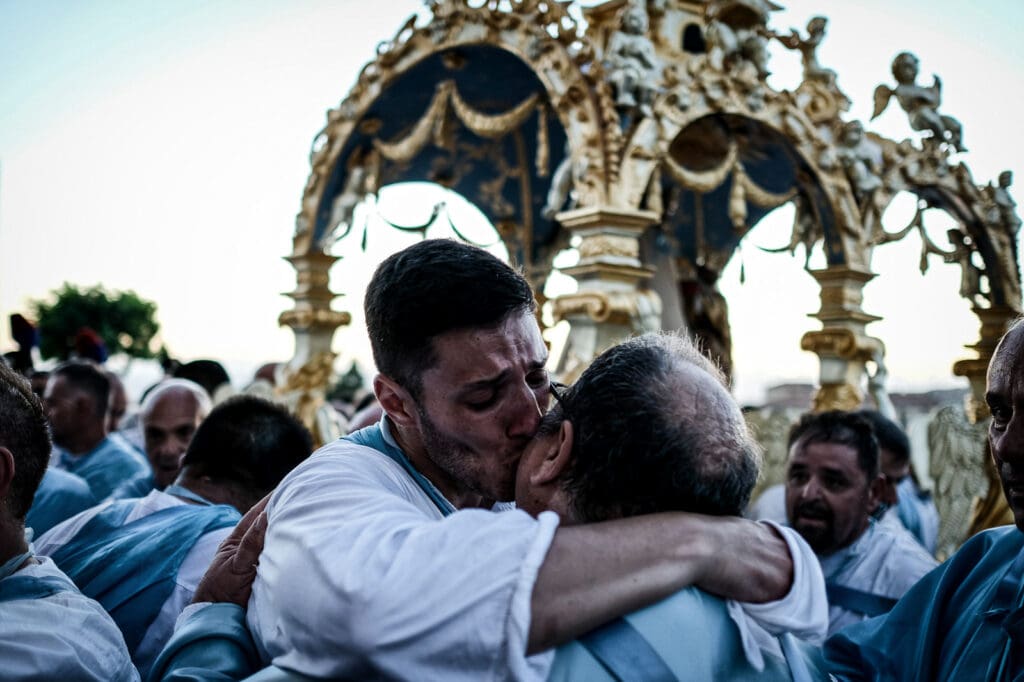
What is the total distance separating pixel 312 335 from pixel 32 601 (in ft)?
19.3

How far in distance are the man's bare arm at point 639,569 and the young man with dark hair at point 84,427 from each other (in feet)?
15.8

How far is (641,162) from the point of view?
6.65 m

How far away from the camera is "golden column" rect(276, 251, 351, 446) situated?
7773 mm

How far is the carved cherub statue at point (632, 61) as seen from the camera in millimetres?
6551

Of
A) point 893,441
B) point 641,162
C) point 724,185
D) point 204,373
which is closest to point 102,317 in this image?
point 204,373

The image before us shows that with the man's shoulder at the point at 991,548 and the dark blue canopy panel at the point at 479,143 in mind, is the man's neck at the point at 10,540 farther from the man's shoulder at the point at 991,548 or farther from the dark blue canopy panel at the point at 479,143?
the dark blue canopy panel at the point at 479,143

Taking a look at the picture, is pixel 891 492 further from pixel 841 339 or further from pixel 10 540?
pixel 10 540

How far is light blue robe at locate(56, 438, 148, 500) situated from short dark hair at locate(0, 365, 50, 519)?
11.8 ft

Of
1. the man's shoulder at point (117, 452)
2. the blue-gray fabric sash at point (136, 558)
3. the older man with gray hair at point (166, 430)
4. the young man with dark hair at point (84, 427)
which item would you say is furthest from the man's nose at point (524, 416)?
the man's shoulder at point (117, 452)


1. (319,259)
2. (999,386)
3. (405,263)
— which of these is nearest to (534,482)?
(405,263)

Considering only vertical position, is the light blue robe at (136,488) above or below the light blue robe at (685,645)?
below

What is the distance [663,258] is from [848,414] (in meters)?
4.54

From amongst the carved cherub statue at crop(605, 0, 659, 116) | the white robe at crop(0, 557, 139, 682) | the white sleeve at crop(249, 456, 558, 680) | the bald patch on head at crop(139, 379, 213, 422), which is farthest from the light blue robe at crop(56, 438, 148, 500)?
the white sleeve at crop(249, 456, 558, 680)

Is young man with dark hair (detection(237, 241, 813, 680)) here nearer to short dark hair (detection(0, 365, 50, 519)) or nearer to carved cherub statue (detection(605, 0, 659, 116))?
short dark hair (detection(0, 365, 50, 519))
